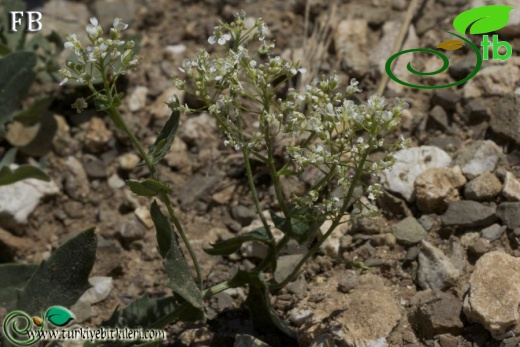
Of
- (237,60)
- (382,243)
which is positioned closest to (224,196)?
(382,243)

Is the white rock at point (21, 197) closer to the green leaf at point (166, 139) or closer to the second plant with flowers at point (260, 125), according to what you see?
the second plant with flowers at point (260, 125)

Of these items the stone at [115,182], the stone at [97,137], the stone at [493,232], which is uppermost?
the stone at [97,137]

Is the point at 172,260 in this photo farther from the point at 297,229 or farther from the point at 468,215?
the point at 468,215

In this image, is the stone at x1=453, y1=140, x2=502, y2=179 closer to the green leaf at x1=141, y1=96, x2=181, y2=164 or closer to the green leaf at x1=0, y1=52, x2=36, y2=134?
the green leaf at x1=141, y1=96, x2=181, y2=164

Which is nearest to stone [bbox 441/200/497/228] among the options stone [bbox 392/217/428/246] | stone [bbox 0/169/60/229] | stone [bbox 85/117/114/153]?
stone [bbox 392/217/428/246]

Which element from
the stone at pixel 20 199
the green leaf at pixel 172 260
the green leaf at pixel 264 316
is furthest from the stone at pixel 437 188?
the stone at pixel 20 199

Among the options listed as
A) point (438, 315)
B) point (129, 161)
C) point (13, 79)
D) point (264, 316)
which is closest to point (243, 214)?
point (264, 316)

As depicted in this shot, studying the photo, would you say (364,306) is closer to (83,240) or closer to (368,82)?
(83,240)
